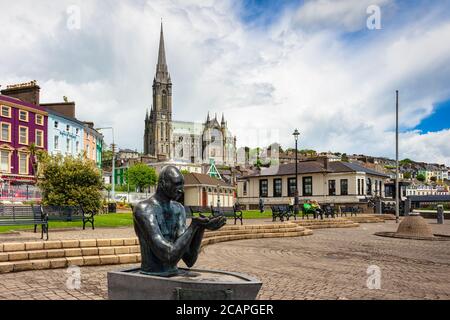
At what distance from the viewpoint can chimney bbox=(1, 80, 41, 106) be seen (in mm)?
46103

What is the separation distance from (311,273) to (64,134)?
4631cm

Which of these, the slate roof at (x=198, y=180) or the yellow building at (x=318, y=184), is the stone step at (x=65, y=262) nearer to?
the yellow building at (x=318, y=184)

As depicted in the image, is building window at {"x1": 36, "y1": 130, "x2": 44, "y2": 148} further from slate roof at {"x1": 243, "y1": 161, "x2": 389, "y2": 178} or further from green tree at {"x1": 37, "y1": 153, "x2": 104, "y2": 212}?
slate roof at {"x1": 243, "y1": 161, "x2": 389, "y2": 178}

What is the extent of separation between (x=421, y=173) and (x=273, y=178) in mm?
171713

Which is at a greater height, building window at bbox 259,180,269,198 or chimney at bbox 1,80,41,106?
chimney at bbox 1,80,41,106

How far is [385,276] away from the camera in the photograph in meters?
9.52

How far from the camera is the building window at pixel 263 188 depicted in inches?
2044

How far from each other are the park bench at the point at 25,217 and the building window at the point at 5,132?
2876 cm

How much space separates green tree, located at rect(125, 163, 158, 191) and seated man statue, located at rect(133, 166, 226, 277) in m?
101

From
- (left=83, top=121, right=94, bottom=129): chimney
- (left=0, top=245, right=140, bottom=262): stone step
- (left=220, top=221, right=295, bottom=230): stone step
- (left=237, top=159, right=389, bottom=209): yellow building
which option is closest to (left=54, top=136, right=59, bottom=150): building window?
(left=83, top=121, right=94, bottom=129): chimney

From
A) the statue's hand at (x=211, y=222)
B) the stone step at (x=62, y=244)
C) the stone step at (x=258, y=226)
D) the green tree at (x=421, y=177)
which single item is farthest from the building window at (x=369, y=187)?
the green tree at (x=421, y=177)

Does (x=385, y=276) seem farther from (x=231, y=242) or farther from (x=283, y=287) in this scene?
(x=231, y=242)

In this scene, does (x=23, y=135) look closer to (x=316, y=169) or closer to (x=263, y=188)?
(x=263, y=188)

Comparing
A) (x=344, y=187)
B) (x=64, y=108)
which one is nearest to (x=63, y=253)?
(x=344, y=187)
